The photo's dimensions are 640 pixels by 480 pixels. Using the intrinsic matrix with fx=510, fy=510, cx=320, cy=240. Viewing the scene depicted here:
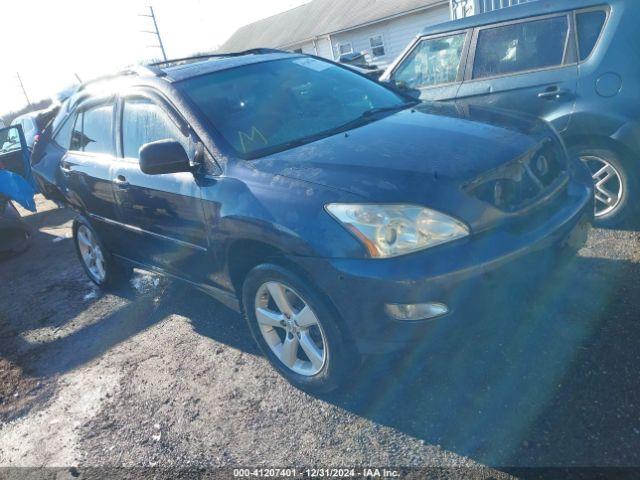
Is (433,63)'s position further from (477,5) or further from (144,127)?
(477,5)

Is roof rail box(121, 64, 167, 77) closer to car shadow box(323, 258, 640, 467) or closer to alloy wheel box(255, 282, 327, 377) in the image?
alloy wheel box(255, 282, 327, 377)

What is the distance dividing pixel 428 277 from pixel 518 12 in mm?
3221

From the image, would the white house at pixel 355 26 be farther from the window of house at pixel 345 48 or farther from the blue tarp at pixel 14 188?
the blue tarp at pixel 14 188

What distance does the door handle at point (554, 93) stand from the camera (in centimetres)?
409

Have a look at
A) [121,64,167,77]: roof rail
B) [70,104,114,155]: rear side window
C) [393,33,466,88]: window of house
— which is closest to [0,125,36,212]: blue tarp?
[70,104,114,155]: rear side window

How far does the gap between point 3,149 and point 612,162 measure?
34.5 ft

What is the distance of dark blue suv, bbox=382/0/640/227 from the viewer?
12.5ft

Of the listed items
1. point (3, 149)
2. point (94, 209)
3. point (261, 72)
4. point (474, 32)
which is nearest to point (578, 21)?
point (474, 32)

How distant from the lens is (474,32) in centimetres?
470

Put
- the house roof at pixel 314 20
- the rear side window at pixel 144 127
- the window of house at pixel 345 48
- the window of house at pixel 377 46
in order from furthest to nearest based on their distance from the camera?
1. the window of house at pixel 345 48
2. the window of house at pixel 377 46
3. the house roof at pixel 314 20
4. the rear side window at pixel 144 127

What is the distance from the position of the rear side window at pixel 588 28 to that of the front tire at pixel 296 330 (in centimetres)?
308

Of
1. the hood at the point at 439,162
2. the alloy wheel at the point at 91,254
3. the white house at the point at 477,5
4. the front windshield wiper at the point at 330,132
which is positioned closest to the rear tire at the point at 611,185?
the hood at the point at 439,162

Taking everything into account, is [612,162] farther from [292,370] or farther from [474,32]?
[292,370]

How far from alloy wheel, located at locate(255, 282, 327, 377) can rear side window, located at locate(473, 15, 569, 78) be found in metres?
3.03
